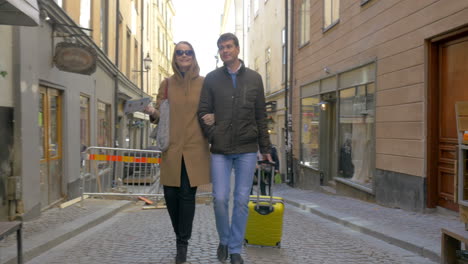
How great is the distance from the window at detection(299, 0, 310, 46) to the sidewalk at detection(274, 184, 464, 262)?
25.1 ft

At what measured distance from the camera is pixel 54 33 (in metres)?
8.73

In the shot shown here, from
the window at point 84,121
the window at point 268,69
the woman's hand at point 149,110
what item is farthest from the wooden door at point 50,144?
the window at point 268,69

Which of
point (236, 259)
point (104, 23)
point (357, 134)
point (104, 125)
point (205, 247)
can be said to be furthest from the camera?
point (104, 125)

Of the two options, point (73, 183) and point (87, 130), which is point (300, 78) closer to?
point (87, 130)

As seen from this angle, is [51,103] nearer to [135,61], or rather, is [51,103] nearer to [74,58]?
[74,58]

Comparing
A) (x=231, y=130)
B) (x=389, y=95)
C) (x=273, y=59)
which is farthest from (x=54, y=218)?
(x=273, y=59)

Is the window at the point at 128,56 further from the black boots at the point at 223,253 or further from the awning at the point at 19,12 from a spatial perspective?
the black boots at the point at 223,253

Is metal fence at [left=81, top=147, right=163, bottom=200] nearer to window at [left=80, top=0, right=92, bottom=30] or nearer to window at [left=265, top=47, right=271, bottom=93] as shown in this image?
window at [left=80, top=0, right=92, bottom=30]

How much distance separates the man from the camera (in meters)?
4.04

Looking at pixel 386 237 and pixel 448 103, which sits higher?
pixel 448 103

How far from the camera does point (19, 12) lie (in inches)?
197

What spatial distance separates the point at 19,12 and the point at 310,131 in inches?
458

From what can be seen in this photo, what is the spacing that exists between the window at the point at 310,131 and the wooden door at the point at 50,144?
780cm

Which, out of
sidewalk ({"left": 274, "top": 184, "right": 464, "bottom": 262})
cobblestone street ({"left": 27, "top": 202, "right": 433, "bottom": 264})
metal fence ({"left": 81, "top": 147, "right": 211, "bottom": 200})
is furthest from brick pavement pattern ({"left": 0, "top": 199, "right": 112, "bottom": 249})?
sidewalk ({"left": 274, "top": 184, "right": 464, "bottom": 262})
